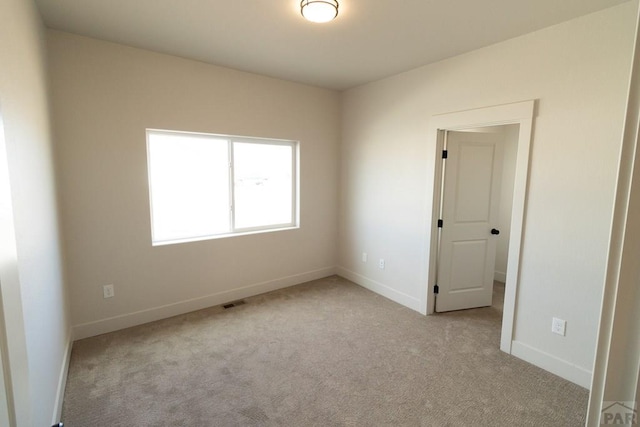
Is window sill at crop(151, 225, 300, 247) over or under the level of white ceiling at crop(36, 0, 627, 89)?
under

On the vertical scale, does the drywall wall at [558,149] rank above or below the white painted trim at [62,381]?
above

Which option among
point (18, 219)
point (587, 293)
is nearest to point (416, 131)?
point (587, 293)

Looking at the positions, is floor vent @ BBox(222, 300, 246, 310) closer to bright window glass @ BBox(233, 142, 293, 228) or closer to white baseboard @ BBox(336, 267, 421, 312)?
bright window glass @ BBox(233, 142, 293, 228)

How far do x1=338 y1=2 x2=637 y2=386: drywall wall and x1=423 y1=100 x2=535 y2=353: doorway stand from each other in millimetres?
50

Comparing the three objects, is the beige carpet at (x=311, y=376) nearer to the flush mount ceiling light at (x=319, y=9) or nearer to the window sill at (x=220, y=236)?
the window sill at (x=220, y=236)

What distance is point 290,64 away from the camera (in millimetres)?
3279

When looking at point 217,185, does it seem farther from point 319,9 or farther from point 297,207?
point 319,9

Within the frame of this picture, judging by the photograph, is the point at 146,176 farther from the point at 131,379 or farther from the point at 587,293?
the point at 587,293

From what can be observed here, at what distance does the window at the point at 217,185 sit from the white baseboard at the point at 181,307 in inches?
27.4

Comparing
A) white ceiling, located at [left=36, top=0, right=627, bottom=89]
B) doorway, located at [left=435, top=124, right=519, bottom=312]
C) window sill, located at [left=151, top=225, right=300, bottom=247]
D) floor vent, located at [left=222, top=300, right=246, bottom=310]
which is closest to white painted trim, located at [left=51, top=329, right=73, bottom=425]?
window sill, located at [left=151, top=225, right=300, bottom=247]

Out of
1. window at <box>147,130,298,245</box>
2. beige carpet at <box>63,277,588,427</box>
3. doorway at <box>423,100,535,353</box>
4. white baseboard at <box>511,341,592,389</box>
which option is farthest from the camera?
window at <box>147,130,298,245</box>

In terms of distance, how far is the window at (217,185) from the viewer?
326cm

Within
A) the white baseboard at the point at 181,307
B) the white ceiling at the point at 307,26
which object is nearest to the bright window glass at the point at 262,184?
the white baseboard at the point at 181,307

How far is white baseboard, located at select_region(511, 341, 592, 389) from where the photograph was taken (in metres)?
2.29
